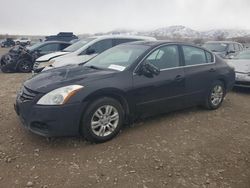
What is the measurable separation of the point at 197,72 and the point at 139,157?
2497 millimetres

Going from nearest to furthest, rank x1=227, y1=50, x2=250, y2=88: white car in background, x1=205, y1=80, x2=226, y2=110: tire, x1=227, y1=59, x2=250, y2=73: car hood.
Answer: x1=205, y1=80, x2=226, y2=110: tire → x1=227, y1=50, x2=250, y2=88: white car in background → x1=227, y1=59, x2=250, y2=73: car hood

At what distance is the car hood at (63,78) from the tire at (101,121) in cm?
40

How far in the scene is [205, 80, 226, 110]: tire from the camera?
6035mm

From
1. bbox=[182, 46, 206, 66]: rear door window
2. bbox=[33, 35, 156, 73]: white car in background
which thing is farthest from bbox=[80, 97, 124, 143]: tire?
bbox=[33, 35, 156, 73]: white car in background

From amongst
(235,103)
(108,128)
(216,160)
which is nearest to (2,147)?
(108,128)

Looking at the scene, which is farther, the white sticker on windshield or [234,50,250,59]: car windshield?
[234,50,250,59]: car windshield

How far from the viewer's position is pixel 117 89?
4391 millimetres

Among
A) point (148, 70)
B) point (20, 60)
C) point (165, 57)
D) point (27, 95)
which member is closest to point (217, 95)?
point (165, 57)

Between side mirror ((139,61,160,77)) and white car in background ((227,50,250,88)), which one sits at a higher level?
side mirror ((139,61,160,77))

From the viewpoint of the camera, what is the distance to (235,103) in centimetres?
688

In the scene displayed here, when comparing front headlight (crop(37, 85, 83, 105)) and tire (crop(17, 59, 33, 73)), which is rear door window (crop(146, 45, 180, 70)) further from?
tire (crop(17, 59, 33, 73))

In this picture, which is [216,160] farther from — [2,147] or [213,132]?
[2,147]

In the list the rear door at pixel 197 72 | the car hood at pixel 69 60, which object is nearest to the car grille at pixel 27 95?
the rear door at pixel 197 72

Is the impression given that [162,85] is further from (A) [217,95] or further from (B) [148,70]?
(A) [217,95]
